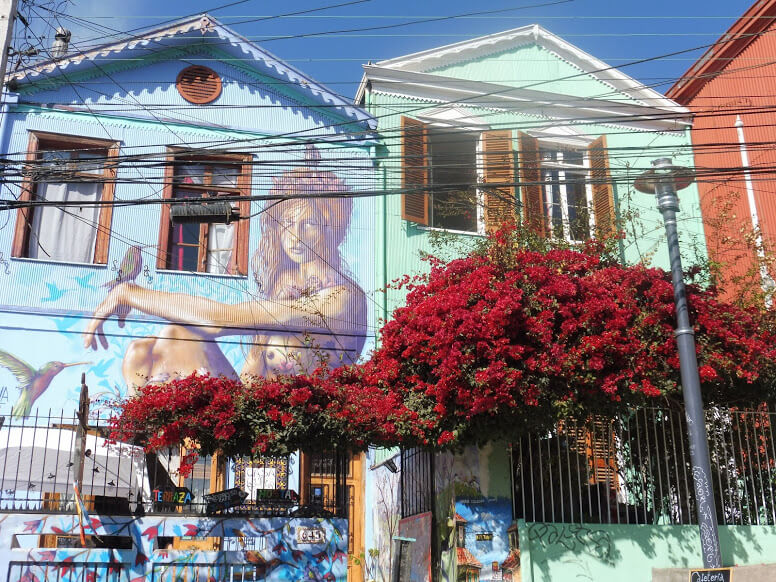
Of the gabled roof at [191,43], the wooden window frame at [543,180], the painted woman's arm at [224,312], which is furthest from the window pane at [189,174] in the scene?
the wooden window frame at [543,180]

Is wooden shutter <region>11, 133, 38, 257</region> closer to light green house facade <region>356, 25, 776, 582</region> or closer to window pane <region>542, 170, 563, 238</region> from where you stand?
light green house facade <region>356, 25, 776, 582</region>

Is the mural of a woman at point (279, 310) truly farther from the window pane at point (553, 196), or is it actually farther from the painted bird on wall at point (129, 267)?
the window pane at point (553, 196)

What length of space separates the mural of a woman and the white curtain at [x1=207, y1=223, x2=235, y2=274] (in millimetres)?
521

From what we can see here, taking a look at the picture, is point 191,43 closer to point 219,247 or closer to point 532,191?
point 219,247

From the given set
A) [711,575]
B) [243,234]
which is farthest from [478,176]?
[711,575]

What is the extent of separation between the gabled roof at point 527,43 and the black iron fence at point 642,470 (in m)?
8.43

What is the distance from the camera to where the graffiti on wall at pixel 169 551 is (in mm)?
9031

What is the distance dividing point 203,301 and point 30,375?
2940mm

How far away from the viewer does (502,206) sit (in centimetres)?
1515

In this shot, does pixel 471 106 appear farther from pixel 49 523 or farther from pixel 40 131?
pixel 49 523

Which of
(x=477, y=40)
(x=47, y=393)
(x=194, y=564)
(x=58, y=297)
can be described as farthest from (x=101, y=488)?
(x=477, y=40)

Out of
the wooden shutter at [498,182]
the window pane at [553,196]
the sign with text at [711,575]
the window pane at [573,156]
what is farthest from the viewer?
the window pane at [573,156]

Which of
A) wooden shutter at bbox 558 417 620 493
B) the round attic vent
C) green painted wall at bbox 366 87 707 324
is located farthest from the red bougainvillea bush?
the round attic vent

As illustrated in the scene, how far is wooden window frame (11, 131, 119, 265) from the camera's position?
13812mm
